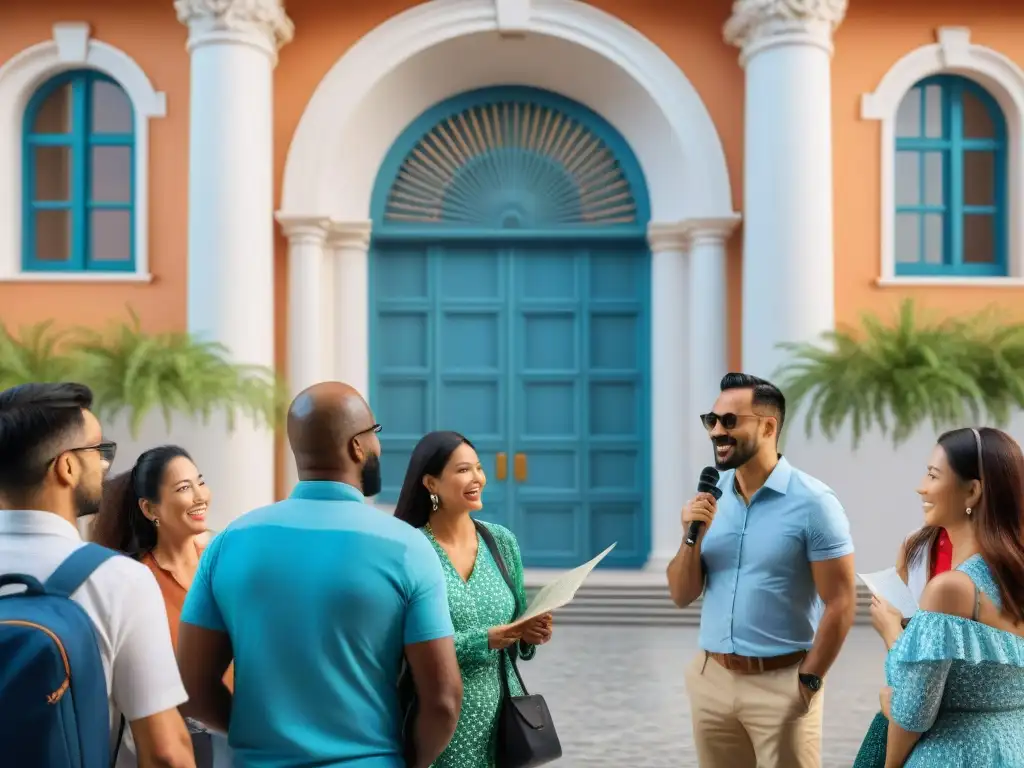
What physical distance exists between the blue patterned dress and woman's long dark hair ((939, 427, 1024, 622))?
4 centimetres

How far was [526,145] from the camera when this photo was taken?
10.6 metres

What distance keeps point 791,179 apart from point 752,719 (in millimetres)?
6595

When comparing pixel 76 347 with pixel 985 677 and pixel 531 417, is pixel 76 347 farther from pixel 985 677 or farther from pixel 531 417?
pixel 985 677

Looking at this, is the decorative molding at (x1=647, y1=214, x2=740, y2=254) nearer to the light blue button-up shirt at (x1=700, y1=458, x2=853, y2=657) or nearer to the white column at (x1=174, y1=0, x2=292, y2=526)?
the white column at (x1=174, y1=0, x2=292, y2=526)

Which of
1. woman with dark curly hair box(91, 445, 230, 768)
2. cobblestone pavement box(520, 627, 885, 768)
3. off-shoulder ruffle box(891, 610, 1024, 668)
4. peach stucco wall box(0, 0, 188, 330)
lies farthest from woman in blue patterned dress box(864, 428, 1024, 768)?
peach stucco wall box(0, 0, 188, 330)

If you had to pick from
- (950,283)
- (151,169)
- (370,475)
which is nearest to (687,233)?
(950,283)

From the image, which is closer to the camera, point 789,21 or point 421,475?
point 421,475

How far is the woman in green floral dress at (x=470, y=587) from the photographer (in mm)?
3082

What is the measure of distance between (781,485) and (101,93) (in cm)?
851

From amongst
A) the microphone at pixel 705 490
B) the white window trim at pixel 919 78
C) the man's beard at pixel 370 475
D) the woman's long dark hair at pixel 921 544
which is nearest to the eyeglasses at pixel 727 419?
the microphone at pixel 705 490

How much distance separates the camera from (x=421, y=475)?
11.1 feet

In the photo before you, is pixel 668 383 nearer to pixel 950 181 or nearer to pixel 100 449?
pixel 950 181

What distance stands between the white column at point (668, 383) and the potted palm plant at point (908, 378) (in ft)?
4.20

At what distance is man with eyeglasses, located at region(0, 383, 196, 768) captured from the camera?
193cm
